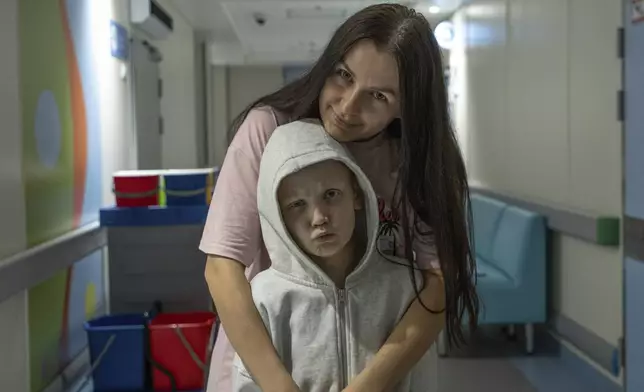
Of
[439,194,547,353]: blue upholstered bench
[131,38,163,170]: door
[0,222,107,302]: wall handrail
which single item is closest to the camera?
[0,222,107,302]: wall handrail

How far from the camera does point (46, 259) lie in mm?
3186

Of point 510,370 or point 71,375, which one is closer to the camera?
point 71,375

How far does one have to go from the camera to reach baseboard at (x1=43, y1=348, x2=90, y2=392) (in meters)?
3.48

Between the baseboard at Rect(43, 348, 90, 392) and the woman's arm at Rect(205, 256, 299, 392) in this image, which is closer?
the woman's arm at Rect(205, 256, 299, 392)

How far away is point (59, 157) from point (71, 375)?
113 centimetres

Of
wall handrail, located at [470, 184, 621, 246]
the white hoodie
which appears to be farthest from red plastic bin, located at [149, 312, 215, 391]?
the white hoodie

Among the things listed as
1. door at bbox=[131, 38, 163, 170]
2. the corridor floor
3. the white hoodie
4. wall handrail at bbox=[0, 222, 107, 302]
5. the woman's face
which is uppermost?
door at bbox=[131, 38, 163, 170]

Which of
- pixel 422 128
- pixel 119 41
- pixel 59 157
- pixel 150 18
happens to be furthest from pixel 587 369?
pixel 150 18

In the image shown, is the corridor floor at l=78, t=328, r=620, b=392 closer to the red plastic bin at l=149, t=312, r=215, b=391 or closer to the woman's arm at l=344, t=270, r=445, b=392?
the red plastic bin at l=149, t=312, r=215, b=391

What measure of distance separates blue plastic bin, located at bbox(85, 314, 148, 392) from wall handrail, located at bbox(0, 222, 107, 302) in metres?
0.37

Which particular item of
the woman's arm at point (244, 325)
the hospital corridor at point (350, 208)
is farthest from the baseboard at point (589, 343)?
the woman's arm at point (244, 325)

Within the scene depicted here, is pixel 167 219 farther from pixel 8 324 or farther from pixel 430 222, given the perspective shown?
pixel 430 222

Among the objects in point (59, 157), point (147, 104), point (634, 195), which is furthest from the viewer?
point (147, 104)

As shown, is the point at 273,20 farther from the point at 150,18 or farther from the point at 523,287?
the point at 523,287
